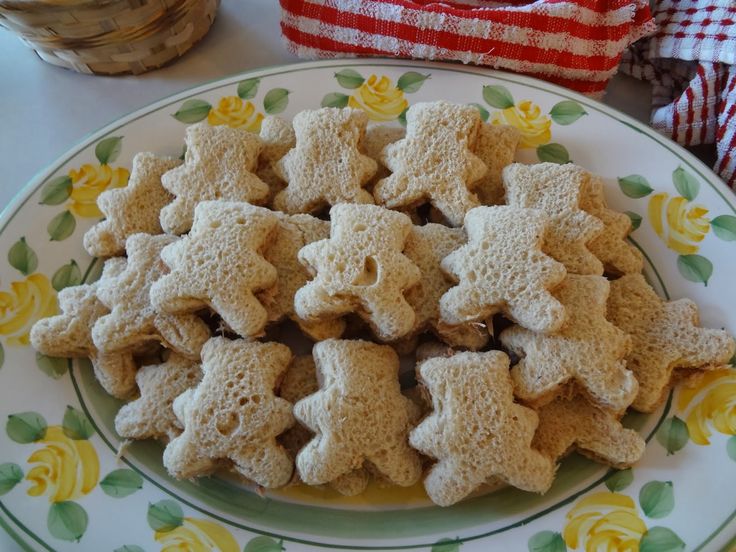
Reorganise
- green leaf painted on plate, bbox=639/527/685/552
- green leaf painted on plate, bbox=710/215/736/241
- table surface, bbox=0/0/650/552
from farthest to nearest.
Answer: table surface, bbox=0/0/650/552 < green leaf painted on plate, bbox=710/215/736/241 < green leaf painted on plate, bbox=639/527/685/552

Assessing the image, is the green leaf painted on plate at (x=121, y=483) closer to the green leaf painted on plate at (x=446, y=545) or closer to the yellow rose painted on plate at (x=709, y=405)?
the green leaf painted on plate at (x=446, y=545)

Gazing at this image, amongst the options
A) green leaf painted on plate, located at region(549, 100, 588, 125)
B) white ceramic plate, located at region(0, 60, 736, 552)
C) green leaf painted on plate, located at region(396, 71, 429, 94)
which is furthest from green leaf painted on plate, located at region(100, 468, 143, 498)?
green leaf painted on plate, located at region(549, 100, 588, 125)

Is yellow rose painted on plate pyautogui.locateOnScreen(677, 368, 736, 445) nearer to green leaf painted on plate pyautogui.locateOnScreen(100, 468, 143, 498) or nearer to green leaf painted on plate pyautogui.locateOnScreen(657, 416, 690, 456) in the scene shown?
green leaf painted on plate pyautogui.locateOnScreen(657, 416, 690, 456)

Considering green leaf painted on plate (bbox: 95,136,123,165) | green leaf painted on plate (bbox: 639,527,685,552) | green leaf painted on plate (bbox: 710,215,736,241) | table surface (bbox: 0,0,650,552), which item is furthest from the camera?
table surface (bbox: 0,0,650,552)

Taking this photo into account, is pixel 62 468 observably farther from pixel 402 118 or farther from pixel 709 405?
pixel 709 405

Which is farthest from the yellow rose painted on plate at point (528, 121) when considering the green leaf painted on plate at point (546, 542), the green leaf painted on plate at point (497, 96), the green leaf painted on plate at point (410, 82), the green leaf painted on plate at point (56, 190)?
the green leaf painted on plate at point (56, 190)

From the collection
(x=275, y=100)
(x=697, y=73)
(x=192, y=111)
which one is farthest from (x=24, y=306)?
(x=697, y=73)
